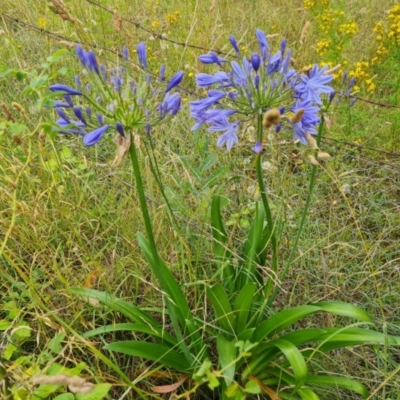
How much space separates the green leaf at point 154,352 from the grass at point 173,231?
0.11 m

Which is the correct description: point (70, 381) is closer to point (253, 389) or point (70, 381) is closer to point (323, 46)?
point (253, 389)

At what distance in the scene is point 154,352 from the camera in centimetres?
171

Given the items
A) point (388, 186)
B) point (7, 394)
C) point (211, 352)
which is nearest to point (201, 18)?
point (388, 186)

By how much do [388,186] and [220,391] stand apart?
1651mm

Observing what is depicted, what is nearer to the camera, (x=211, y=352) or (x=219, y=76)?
(x=219, y=76)

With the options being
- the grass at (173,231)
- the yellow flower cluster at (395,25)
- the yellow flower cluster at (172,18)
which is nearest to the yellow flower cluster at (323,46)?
the grass at (173,231)

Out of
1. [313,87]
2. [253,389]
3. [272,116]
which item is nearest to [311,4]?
[313,87]

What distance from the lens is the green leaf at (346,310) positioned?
5.35 feet

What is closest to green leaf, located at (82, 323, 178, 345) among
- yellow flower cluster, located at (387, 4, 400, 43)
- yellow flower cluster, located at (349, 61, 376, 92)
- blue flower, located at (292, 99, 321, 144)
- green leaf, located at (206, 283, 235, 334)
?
green leaf, located at (206, 283, 235, 334)

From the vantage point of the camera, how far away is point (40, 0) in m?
4.69

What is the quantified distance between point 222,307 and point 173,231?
1.70ft

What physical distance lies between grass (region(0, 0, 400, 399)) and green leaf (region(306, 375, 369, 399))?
7 cm

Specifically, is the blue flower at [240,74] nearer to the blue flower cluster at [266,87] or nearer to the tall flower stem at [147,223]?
the blue flower cluster at [266,87]

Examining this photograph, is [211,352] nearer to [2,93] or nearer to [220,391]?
[220,391]
